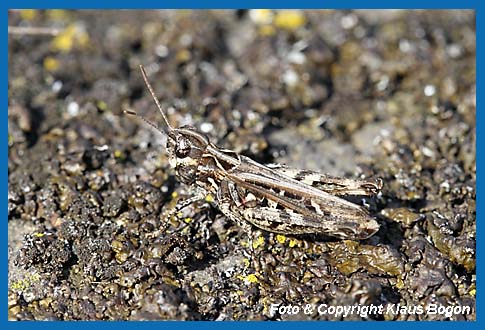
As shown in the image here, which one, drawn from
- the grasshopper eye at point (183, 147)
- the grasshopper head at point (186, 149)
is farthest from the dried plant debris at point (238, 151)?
the grasshopper eye at point (183, 147)

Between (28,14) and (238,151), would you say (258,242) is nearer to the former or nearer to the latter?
(238,151)

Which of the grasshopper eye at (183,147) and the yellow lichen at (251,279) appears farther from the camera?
the grasshopper eye at (183,147)

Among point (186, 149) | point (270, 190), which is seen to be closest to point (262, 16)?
point (186, 149)

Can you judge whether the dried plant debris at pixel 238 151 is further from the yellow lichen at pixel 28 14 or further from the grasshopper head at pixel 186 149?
the grasshopper head at pixel 186 149

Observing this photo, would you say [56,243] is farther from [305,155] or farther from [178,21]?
[178,21]

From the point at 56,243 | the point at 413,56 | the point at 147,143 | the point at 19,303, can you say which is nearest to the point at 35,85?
the point at 147,143
